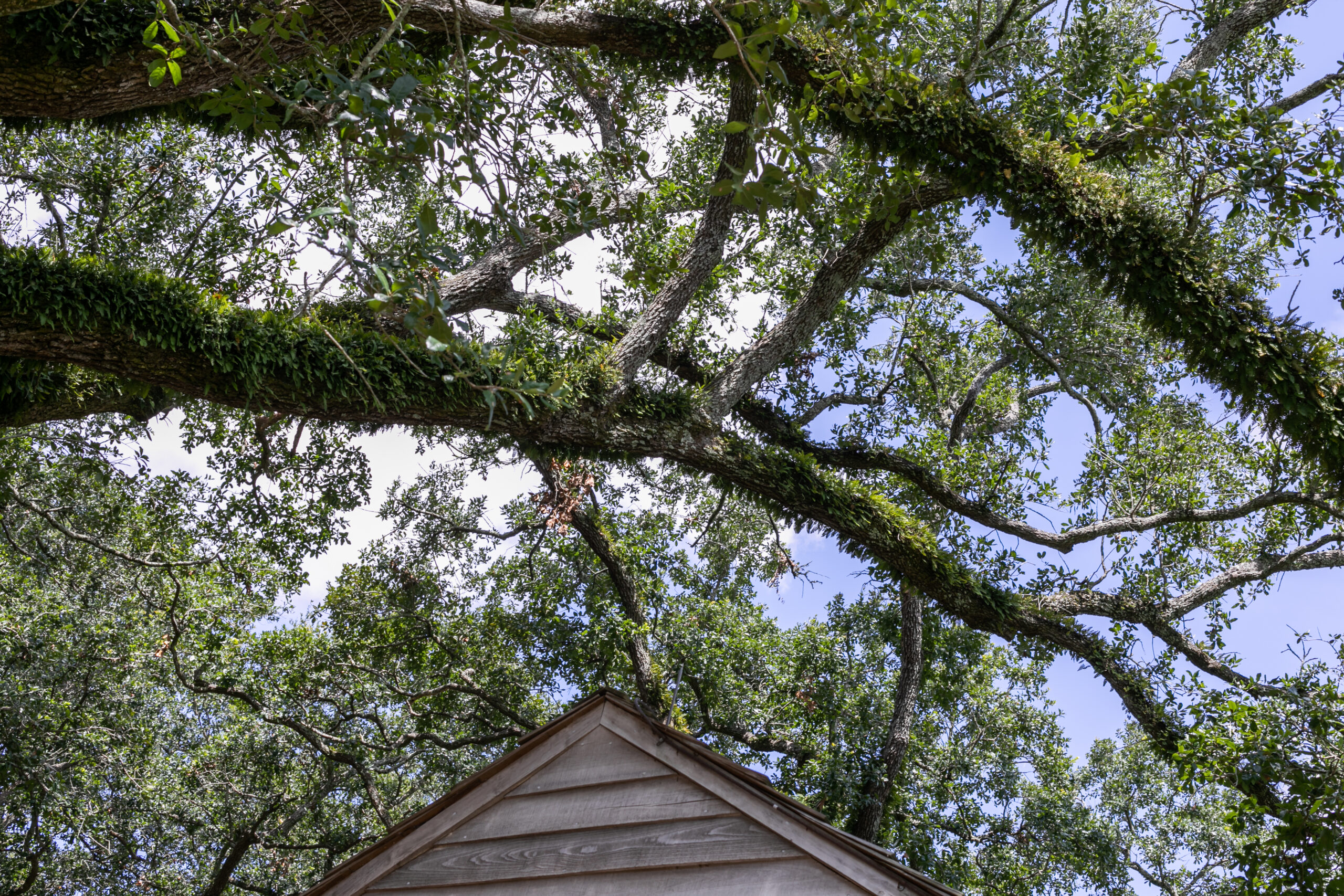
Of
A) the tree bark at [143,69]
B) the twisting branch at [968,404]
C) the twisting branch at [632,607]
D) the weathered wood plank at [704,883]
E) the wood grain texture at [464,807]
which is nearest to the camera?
the weathered wood plank at [704,883]

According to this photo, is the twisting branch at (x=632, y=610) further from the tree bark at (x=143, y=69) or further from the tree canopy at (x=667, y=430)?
the tree bark at (x=143, y=69)

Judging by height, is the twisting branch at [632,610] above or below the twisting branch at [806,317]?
below

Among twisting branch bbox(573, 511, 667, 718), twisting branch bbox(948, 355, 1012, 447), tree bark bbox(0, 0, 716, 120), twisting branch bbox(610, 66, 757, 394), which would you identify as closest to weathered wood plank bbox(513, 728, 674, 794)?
twisting branch bbox(610, 66, 757, 394)

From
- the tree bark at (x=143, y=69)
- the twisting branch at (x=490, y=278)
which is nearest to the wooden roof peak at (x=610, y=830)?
the tree bark at (x=143, y=69)

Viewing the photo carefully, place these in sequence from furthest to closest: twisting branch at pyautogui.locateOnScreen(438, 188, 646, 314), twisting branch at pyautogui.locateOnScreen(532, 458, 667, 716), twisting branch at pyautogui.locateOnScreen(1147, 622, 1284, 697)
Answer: twisting branch at pyautogui.locateOnScreen(532, 458, 667, 716), twisting branch at pyautogui.locateOnScreen(438, 188, 646, 314), twisting branch at pyautogui.locateOnScreen(1147, 622, 1284, 697)

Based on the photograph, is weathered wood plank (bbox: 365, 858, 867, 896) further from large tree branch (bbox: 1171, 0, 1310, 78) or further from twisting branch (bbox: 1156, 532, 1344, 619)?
large tree branch (bbox: 1171, 0, 1310, 78)

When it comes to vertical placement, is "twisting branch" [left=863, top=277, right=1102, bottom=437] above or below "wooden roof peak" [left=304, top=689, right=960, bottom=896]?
above

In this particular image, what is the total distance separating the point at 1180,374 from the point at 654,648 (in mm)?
7012

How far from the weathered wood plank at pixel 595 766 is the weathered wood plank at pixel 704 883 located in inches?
16.1

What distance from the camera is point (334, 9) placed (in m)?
5.24

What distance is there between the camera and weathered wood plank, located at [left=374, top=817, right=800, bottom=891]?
3830mm

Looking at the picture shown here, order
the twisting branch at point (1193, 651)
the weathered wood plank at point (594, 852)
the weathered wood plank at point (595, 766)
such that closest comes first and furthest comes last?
the weathered wood plank at point (594, 852), the weathered wood plank at point (595, 766), the twisting branch at point (1193, 651)

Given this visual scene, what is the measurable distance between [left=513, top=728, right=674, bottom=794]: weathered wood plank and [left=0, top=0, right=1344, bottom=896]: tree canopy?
1.75m

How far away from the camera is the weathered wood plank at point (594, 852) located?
3830mm
